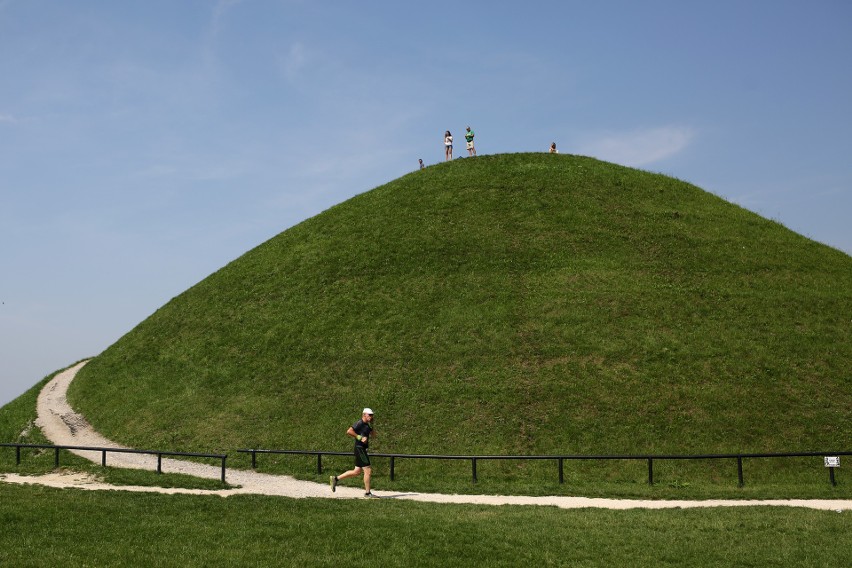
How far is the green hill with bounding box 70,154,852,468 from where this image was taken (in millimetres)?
27016

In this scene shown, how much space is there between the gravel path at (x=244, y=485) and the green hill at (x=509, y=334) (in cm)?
147

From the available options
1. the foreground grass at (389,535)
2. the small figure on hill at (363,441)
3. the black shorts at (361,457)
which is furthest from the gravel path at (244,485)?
the foreground grass at (389,535)

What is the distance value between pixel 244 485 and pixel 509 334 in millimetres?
14254

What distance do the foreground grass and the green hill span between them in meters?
10.4

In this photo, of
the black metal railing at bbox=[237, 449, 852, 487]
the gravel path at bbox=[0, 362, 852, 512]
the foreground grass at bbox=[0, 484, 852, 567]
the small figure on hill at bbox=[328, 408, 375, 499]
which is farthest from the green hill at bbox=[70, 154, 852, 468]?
the foreground grass at bbox=[0, 484, 852, 567]

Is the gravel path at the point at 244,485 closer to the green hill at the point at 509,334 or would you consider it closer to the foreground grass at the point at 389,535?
the green hill at the point at 509,334

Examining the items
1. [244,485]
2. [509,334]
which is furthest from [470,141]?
[244,485]

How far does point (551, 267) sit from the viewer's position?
1468 inches

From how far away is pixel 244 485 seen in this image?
21.9m

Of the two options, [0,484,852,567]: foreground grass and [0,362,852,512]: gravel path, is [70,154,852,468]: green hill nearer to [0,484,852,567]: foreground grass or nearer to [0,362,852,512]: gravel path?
[0,362,852,512]: gravel path

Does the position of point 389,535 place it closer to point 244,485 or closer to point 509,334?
point 244,485

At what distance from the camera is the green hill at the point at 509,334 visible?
27016 mm

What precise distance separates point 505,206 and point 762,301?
51.5 feet

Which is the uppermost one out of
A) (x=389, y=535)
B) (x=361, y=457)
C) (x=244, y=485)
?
(x=361, y=457)
